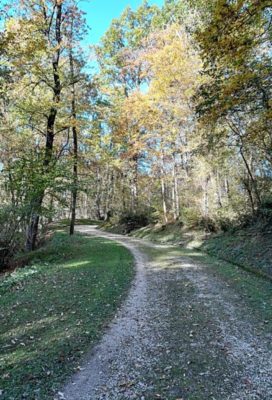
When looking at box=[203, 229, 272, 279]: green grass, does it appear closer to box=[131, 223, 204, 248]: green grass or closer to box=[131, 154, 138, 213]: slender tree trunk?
box=[131, 223, 204, 248]: green grass

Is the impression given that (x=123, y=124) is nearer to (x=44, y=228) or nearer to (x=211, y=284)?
(x=44, y=228)

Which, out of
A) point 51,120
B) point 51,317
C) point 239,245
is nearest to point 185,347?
point 51,317

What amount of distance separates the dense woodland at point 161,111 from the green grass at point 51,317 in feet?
13.4

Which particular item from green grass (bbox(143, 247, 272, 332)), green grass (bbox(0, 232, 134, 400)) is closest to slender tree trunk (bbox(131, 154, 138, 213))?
green grass (bbox(143, 247, 272, 332))

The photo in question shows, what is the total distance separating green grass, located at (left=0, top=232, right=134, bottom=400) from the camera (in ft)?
13.8

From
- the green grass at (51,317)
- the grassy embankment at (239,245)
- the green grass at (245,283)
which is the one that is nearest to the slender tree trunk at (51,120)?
the green grass at (51,317)

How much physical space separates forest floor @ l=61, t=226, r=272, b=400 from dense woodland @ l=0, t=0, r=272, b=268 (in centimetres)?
507

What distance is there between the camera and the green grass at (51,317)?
4.19 meters

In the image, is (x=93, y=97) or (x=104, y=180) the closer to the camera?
(x=93, y=97)

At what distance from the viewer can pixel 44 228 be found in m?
25.3

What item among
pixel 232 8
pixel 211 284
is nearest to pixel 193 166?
pixel 211 284

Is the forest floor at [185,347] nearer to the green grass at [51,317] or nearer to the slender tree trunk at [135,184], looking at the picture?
the green grass at [51,317]

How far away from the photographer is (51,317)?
6238 millimetres

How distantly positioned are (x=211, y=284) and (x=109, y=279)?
9.55 feet
